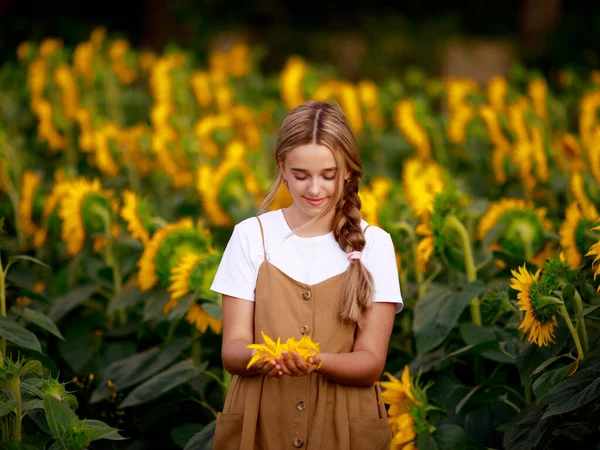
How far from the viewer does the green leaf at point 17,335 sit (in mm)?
2628

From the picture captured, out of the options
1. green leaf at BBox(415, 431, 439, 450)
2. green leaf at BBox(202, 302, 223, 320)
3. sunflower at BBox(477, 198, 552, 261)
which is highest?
sunflower at BBox(477, 198, 552, 261)

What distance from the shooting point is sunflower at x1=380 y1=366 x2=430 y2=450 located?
7.13 ft

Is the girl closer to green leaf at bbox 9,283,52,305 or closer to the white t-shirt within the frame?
the white t-shirt

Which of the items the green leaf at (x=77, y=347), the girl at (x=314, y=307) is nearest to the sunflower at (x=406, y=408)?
the girl at (x=314, y=307)

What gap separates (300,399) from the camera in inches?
91.0

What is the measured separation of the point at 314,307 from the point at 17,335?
90 centimetres

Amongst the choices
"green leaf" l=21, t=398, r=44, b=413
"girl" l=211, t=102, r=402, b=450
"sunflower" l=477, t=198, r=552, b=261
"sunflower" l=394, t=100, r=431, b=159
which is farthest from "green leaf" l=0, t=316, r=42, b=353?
"sunflower" l=394, t=100, r=431, b=159

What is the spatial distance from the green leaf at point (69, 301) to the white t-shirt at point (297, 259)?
46.4 inches

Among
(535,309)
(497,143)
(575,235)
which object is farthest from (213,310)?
(497,143)

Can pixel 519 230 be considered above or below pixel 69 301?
above

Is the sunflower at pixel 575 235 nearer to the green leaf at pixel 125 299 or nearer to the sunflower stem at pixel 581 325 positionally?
the sunflower stem at pixel 581 325

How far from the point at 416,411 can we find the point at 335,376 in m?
0.21

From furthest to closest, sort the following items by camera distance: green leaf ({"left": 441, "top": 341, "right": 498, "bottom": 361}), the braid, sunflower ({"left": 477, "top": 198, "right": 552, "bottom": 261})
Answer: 1. sunflower ({"left": 477, "top": 198, "right": 552, "bottom": 261})
2. green leaf ({"left": 441, "top": 341, "right": 498, "bottom": 361})
3. the braid

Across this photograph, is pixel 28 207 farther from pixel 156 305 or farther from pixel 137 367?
pixel 137 367
